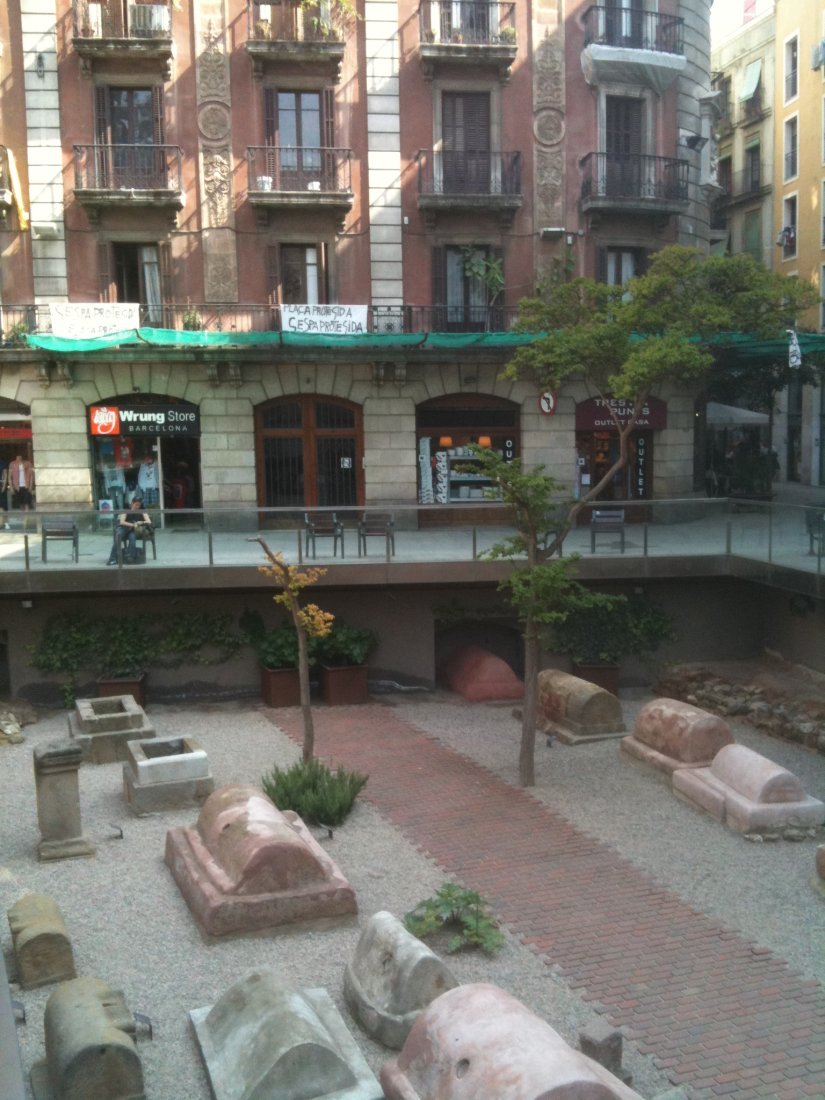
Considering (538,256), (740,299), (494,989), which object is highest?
(538,256)

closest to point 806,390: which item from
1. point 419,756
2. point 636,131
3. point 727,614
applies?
point 636,131

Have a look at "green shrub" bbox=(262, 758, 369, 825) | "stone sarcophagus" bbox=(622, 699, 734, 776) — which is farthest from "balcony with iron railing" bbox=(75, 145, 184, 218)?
"stone sarcophagus" bbox=(622, 699, 734, 776)

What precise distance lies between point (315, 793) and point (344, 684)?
6678 mm

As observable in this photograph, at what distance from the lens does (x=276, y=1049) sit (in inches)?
→ 320

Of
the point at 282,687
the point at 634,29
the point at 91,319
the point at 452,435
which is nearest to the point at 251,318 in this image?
the point at 91,319

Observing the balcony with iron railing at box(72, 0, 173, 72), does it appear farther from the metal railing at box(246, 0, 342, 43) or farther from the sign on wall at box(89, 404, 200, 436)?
the sign on wall at box(89, 404, 200, 436)

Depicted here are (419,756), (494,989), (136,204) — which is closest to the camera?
(494,989)

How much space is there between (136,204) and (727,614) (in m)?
16.9

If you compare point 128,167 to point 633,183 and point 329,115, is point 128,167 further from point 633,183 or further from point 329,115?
point 633,183

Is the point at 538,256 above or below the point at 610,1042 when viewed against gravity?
above

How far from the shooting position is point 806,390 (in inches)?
1704

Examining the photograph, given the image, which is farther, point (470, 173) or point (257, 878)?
point (470, 173)

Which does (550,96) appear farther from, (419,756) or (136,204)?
(419,756)

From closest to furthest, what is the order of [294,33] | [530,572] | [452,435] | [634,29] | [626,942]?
[626,942] → [530,572] → [294,33] → [452,435] → [634,29]
